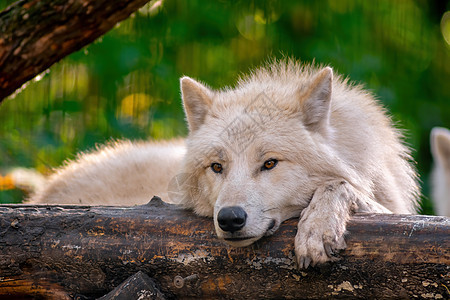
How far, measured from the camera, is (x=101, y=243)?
3449mm

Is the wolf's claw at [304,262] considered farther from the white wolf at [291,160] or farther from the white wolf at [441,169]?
the white wolf at [441,169]

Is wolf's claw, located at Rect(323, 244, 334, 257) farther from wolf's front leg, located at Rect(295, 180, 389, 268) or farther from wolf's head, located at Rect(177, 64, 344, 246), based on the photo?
wolf's head, located at Rect(177, 64, 344, 246)

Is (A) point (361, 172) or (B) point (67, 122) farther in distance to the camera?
(B) point (67, 122)

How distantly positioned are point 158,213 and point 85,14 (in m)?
1.72

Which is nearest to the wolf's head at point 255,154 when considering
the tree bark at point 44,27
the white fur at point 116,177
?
the tree bark at point 44,27

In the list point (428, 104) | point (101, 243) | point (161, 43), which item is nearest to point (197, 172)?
point (101, 243)

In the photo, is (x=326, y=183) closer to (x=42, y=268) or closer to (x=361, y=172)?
(x=361, y=172)

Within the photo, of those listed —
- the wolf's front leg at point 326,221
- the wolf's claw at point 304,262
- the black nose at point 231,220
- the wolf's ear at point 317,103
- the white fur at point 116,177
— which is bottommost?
the white fur at point 116,177

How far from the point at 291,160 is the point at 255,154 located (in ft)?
0.81

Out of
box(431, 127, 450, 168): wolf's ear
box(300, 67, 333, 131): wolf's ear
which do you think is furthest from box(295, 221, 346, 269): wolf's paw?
box(431, 127, 450, 168): wolf's ear

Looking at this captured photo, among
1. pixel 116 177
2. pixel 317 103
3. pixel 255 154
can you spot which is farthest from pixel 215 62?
pixel 255 154

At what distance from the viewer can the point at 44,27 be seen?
13.9 ft

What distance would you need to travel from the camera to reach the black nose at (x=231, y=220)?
3129mm

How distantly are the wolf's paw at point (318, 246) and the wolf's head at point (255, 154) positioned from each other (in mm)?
309
